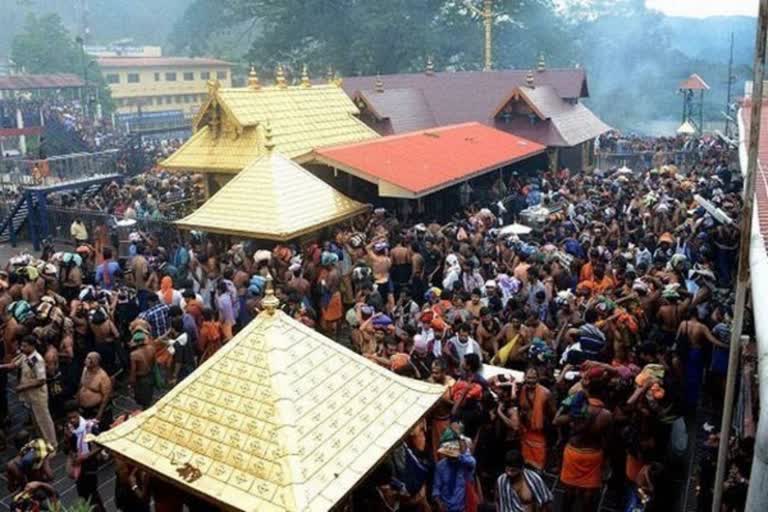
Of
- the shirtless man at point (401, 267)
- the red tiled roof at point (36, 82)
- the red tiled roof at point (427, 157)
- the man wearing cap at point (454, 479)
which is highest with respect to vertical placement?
the red tiled roof at point (36, 82)

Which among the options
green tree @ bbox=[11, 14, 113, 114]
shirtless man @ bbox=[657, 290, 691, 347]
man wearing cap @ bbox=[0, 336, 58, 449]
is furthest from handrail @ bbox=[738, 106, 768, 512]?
green tree @ bbox=[11, 14, 113, 114]

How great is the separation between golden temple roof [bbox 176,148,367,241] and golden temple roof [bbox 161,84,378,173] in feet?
7.37

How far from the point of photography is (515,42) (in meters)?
48.8

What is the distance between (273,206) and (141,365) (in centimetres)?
569

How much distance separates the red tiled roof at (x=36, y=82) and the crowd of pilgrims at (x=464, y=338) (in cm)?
3034

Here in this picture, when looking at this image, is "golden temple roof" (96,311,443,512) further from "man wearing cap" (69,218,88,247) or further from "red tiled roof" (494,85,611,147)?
"red tiled roof" (494,85,611,147)

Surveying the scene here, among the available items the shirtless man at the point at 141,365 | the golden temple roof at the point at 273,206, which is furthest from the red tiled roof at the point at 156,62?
the shirtless man at the point at 141,365

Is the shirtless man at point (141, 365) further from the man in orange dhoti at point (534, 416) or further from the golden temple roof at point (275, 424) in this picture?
the man in orange dhoti at point (534, 416)

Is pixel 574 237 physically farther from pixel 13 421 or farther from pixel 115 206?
pixel 115 206

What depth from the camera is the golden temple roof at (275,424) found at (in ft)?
13.6

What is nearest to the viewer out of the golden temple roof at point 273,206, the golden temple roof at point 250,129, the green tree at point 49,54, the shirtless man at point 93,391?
the shirtless man at point 93,391

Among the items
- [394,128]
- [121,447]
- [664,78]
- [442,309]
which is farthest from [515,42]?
[121,447]

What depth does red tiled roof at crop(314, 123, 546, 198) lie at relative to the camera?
52.0ft

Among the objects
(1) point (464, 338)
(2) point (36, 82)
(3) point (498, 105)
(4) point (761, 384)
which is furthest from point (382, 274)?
(2) point (36, 82)
